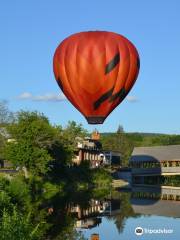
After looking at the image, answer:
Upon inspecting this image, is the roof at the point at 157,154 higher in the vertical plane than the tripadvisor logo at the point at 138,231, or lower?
higher

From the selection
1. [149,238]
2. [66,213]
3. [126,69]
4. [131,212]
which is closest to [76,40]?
[126,69]

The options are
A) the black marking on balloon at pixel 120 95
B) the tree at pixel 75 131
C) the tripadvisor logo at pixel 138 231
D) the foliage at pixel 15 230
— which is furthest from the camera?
the tree at pixel 75 131

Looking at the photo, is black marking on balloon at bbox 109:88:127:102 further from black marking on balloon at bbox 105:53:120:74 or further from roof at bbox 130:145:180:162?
roof at bbox 130:145:180:162

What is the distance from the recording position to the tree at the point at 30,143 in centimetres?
5191

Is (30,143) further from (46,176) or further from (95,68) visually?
(95,68)

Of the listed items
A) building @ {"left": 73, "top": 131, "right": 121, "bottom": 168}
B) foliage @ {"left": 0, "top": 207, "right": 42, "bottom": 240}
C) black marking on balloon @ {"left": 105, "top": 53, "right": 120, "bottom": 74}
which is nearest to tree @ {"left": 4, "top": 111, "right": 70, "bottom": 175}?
building @ {"left": 73, "top": 131, "right": 121, "bottom": 168}

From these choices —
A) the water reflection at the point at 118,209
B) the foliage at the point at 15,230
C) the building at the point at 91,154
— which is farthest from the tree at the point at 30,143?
the foliage at the point at 15,230

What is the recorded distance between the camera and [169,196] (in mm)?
58531

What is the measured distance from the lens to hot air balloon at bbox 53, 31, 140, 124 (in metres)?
23.5

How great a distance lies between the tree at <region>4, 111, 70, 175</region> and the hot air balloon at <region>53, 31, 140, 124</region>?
92.8 ft

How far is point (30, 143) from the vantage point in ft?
172

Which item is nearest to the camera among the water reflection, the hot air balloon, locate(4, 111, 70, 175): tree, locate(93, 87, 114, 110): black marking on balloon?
the hot air balloon

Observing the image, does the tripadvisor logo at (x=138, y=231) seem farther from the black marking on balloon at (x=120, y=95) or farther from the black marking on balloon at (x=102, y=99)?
the black marking on balloon at (x=102, y=99)

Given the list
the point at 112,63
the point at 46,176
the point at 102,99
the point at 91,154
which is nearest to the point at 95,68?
the point at 112,63
